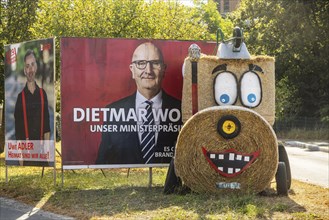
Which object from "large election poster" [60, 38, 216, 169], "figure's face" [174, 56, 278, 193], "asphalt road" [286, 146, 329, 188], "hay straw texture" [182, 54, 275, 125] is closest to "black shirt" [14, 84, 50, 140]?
"large election poster" [60, 38, 216, 169]

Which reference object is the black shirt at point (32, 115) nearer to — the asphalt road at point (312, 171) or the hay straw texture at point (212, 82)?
the hay straw texture at point (212, 82)

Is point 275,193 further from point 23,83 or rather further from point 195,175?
point 23,83

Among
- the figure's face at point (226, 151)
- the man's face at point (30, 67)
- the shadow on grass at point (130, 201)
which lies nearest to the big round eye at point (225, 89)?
the figure's face at point (226, 151)

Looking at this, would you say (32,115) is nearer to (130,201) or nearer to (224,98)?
(130,201)

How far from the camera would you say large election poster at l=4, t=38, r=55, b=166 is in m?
8.52

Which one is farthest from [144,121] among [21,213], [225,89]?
[21,213]

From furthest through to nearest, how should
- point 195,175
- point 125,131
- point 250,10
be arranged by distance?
point 250,10 → point 125,131 → point 195,175

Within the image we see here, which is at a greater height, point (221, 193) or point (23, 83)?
point (23, 83)

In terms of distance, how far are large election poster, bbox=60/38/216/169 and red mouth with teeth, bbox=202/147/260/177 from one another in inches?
61.0

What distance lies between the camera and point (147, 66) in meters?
8.63

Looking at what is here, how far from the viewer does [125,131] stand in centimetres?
860

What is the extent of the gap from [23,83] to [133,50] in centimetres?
198

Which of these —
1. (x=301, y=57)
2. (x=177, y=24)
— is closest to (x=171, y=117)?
(x=177, y=24)

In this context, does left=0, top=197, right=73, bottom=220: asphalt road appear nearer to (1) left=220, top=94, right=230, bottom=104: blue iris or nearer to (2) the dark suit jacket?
(2) the dark suit jacket
